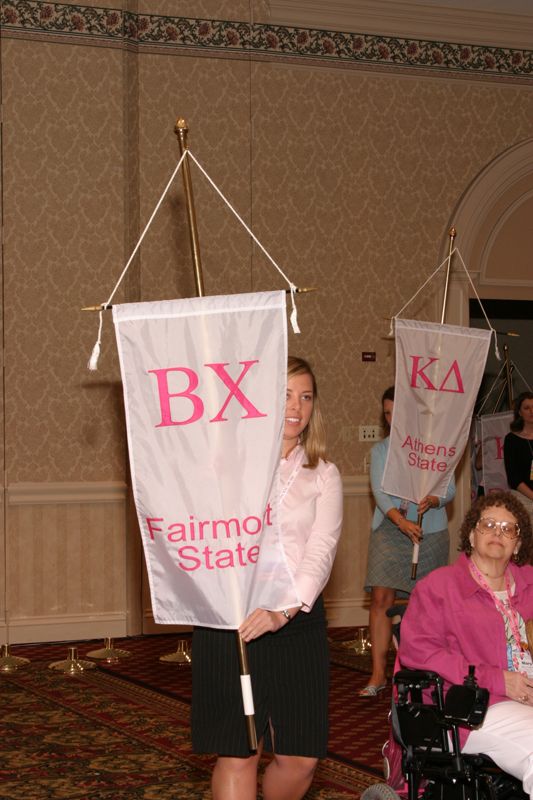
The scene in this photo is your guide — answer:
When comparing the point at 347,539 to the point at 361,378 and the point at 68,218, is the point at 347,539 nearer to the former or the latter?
the point at 361,378

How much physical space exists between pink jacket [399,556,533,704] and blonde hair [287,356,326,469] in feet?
1.86

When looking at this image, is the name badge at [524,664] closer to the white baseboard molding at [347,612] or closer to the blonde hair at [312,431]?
the blonde hair at [312,431]

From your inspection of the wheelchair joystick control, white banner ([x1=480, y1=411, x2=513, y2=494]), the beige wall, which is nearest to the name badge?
the wheelchair joystick control

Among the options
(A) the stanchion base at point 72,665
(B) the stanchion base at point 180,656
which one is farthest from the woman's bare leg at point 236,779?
(B) the stanchion base at point 180,656

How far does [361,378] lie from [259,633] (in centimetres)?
528

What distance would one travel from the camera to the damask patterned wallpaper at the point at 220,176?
7.56m

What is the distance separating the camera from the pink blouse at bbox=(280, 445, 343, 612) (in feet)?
10.2

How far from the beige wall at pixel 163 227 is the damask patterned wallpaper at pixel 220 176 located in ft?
0.04

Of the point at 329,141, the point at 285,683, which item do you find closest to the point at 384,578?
the point at 285,683

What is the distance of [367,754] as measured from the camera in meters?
4.78

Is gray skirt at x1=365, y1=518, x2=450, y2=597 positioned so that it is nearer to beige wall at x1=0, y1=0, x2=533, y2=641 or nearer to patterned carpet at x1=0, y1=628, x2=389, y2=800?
patterned carpet at x1=0, y1=628, x2=389, y2=800

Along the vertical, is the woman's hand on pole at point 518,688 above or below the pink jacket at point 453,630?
below

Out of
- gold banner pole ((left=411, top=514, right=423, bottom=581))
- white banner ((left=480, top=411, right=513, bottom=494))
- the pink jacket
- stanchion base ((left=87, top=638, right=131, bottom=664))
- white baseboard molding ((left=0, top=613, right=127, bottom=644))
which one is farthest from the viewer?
white banner ((left=480, top=411, right=513, bottom=494))

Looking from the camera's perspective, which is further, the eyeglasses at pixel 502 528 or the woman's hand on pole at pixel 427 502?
the woman's hand on pole at pixel 427 502
